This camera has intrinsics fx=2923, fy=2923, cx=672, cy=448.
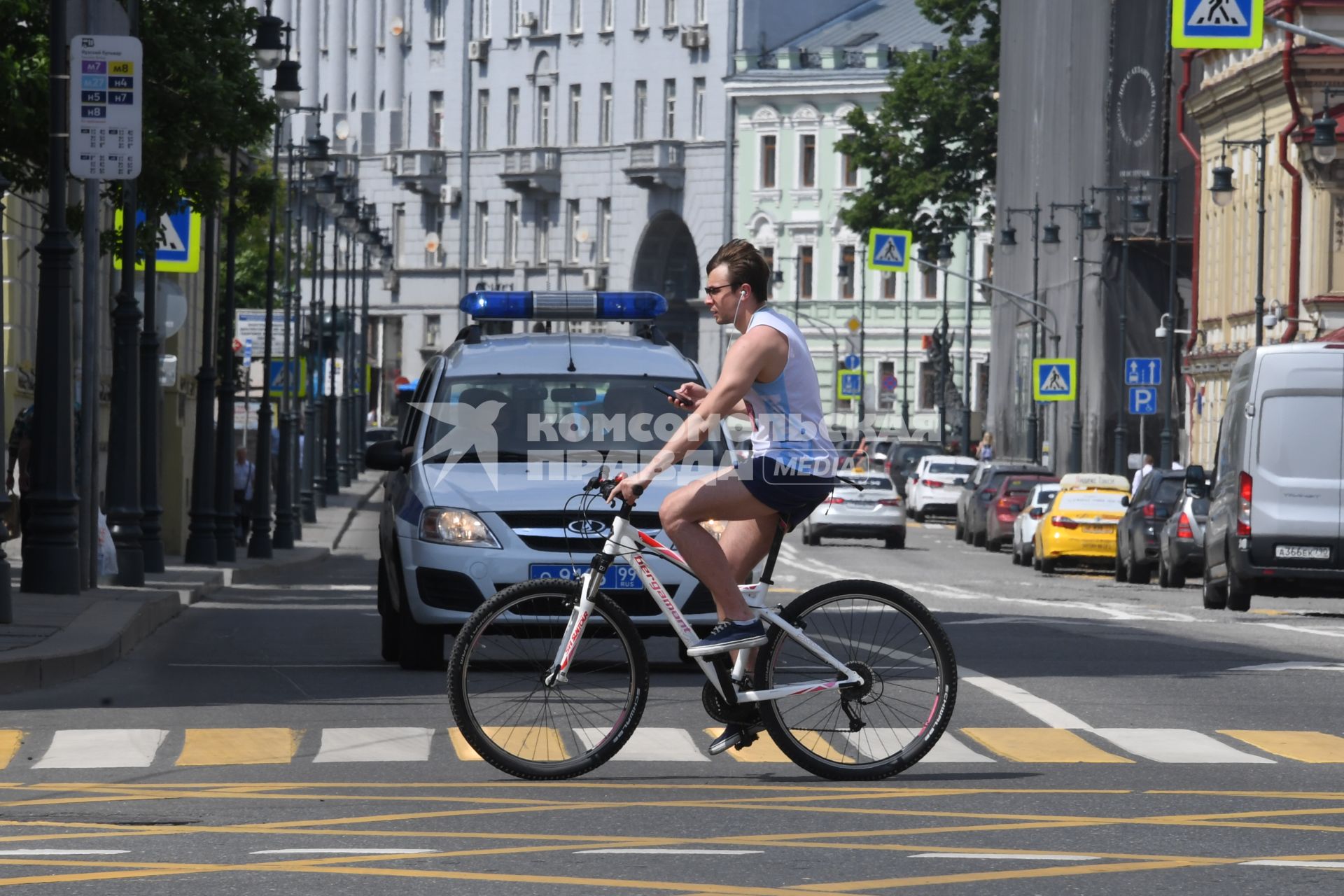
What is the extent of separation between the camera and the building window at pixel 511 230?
122625 mm

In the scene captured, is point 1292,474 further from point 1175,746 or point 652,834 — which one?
point 652,834

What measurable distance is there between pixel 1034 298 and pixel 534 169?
4848cm

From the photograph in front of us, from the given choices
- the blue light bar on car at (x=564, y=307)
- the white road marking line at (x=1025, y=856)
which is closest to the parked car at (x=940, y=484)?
the blue light bar on car at (x=564, y=307)

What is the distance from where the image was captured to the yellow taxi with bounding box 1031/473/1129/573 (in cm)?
4134

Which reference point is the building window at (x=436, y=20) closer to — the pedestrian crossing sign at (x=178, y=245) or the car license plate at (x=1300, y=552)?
the pedestrian crossing sign at (x=178, y=245)

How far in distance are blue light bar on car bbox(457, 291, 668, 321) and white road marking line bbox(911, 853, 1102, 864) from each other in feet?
34.2

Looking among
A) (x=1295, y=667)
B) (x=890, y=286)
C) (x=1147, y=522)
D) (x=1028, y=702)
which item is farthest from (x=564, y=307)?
(x=890, y=286)

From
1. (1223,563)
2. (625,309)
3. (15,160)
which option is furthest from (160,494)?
(625,309)

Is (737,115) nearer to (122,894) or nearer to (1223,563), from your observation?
(1223,563)

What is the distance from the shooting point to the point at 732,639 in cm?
1045

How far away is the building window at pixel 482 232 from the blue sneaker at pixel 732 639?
11363 cm

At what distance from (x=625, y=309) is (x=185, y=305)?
35.2 feet

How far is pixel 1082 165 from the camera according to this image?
72.2 meters

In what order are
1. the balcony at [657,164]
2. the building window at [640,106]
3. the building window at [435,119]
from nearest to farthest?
the balcony at [657,164] → the building window at [640,106] → the building window at [435,119]
